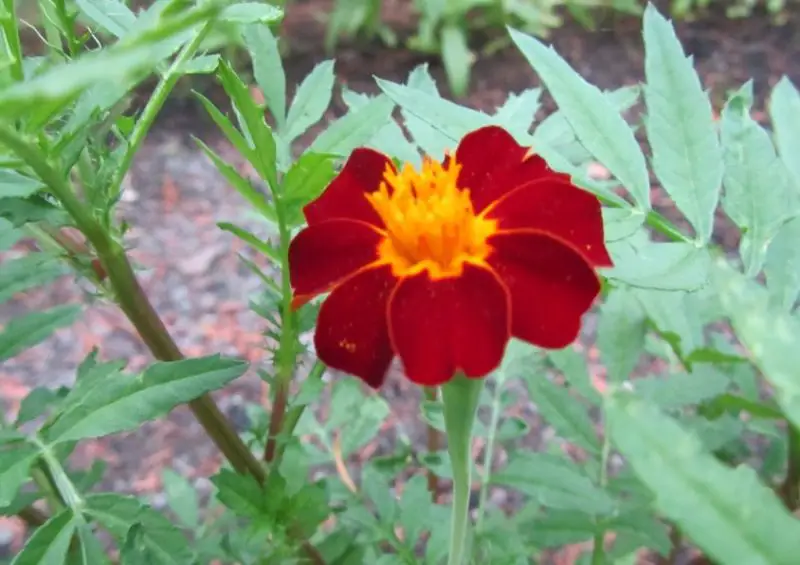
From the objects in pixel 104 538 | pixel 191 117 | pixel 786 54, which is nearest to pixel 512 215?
pixel 104 538

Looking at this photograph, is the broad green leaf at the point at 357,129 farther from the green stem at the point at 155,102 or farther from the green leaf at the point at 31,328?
the green leaf at the point at 31,328

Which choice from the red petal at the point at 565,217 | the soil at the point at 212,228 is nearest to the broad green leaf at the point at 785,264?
the red petal at the point at 565,217

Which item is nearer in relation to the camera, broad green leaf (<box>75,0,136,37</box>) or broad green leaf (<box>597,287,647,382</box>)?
broad green leaf (<box>75,0,136,37</box>)

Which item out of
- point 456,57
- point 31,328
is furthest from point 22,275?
point 456,57

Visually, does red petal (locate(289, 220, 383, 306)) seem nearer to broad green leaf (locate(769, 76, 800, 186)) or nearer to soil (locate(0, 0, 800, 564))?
broad green leaf (locate(769, 76, 800, 186))

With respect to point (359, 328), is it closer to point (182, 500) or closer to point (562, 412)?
point (562, 412)

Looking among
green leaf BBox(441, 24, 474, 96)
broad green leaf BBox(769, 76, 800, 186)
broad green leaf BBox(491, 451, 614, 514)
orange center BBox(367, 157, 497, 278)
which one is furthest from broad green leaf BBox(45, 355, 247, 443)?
green leaf BBox(441, 24, 474, 96)
